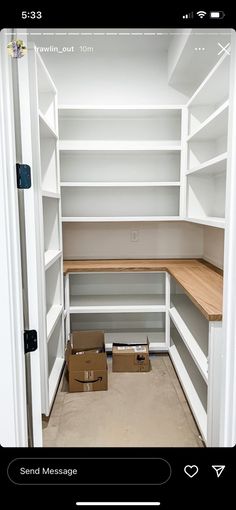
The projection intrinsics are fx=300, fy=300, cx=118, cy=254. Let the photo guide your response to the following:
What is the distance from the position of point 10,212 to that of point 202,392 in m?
1.63

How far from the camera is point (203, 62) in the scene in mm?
2111

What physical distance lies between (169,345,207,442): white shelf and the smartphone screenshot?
0.01 m

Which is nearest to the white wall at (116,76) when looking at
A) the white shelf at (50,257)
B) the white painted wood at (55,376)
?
the white shelf at (50,257)

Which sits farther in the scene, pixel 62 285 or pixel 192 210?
pixel 192 210

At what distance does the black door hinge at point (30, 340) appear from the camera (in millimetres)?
848

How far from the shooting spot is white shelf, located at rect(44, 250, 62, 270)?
1.69 meters

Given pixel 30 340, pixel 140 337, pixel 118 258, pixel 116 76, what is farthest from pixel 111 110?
pixel 30 340

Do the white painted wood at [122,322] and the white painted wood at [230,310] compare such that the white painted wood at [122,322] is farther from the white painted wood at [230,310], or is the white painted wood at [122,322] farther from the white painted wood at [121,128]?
the white painted wood at [230,310]

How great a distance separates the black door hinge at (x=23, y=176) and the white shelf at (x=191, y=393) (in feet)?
4.55

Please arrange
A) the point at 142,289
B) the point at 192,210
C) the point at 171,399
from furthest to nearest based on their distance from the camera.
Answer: the point at 142,289, the point at 192,210, the point at 171,399

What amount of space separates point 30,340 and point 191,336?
123 centimetres

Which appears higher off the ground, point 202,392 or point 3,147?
point 3,147
